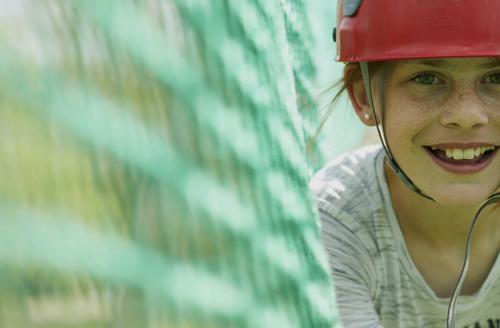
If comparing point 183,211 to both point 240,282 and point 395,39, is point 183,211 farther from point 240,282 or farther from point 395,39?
point 395,39

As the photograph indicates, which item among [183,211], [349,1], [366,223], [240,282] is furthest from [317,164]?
[183,211]

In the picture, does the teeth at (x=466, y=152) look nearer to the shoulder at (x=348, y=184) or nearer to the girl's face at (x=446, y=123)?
the girl's face at (x=446, y=123)

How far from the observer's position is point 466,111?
169 centimetres

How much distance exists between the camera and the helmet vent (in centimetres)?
187

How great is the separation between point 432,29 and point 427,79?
0.45 feet

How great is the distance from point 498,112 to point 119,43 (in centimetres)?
119

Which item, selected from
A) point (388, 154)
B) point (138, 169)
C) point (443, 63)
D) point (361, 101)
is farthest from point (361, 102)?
point (138, 169)

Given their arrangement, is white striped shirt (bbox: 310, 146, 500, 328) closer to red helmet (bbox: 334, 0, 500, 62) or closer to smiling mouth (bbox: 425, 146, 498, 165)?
smiling mouth (bbox: 425, 146, 498, 165)

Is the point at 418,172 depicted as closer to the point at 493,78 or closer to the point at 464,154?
the point at 464,154

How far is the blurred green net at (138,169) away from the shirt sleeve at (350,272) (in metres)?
0.68

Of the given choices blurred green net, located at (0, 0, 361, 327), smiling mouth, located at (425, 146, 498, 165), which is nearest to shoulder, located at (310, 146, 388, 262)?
smiling mouth, located at (425, 146, 498, 165)

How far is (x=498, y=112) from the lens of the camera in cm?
171

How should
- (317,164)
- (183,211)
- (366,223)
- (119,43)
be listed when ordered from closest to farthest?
(119,43), (183,211), (366,223), (317,164)

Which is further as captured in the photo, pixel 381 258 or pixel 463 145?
pixel 381 258
